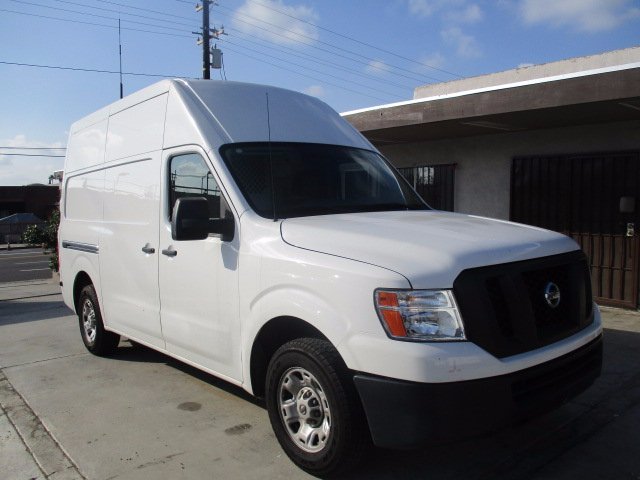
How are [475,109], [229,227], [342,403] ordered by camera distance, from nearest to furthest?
1. [342,403]
2. [229,227]
3. [475,109]

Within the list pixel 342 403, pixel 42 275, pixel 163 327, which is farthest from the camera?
pixel 42 275

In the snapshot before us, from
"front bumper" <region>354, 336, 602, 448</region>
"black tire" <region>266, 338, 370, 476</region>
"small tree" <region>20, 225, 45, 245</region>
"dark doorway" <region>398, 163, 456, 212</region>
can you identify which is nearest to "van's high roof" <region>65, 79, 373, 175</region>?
"black tire" <region>266, 338, 370, 476</region>

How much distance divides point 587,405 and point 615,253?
4348 millimetres

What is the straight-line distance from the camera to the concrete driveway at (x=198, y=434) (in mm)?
3471

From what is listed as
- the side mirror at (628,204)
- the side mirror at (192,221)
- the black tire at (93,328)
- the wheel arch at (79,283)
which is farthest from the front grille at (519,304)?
the side mirror at (628,204)

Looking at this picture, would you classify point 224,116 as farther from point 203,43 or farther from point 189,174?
point 203,43

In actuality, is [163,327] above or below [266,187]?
below

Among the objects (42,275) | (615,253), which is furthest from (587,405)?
(42,275)

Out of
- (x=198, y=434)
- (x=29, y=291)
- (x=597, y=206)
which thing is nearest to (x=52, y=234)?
(x=29, y=291)

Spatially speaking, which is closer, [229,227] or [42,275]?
[229,227]

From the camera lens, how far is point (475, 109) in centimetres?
759

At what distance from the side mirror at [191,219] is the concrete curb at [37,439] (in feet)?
5.40

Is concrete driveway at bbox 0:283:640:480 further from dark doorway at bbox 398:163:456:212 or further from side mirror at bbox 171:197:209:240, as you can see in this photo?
dark doorway at bbox 398:163:456:212

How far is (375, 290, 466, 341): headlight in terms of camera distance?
2791 millimetres
